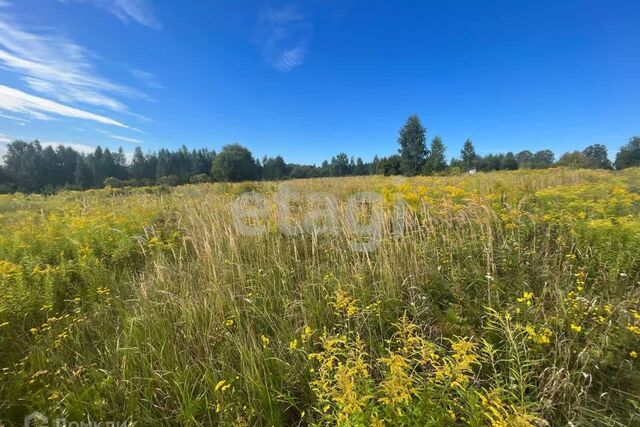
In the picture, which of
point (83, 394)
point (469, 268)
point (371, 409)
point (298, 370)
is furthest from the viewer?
point (469, 268)

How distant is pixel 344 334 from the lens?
62.5 inches

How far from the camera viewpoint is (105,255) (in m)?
3.10

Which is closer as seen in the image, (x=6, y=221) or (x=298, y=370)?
(x=298, y=370)

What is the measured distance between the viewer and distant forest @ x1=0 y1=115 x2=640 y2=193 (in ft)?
112

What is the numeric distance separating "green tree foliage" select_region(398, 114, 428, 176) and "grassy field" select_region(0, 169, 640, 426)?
33604mm

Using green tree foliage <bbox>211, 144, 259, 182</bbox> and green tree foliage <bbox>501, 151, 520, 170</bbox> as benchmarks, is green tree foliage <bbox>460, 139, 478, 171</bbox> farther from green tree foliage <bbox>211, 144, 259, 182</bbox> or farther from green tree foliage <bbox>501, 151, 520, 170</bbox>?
green tree foliage <bbox>211, 144, 259, 182</bbox>

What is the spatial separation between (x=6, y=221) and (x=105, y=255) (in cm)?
361

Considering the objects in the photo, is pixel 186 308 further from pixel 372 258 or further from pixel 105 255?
pixel 105 255

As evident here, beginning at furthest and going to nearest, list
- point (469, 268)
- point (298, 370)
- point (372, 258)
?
point (372, 258) < point (469, 268) < point (298, 370)

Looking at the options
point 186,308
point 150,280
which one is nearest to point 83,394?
point 186,308

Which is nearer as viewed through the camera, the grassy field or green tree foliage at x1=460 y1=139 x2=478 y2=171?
the grassy field

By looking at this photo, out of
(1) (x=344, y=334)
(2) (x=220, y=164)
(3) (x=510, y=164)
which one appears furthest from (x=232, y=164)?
(3) (x=510, y=164)

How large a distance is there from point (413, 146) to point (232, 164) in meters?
28.4

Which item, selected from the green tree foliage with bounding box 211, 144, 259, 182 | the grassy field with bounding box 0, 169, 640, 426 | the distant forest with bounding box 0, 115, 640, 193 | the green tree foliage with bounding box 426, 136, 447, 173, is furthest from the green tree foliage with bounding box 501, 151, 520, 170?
the grassy field with bounding box 0, 169, 640, 426
